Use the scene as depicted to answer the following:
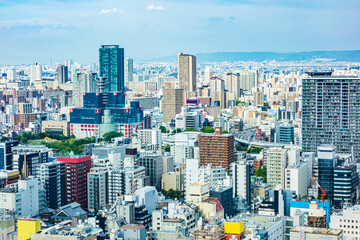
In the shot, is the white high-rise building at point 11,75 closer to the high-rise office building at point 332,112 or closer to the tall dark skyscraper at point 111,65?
the tall dark skyscraper at point 111,65

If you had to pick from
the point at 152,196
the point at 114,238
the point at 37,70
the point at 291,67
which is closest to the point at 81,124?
the point at 152,196

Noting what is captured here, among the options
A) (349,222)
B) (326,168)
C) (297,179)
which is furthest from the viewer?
(326,168)

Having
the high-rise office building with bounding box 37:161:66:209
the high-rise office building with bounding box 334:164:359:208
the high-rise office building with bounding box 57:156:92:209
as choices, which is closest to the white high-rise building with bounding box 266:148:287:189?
the high-rise office building with bounding box 334:164:359:208

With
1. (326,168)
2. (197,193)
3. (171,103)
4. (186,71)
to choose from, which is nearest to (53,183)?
(197,193)

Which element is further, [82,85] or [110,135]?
[82,85]

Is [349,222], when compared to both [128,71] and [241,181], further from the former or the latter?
[128,71]

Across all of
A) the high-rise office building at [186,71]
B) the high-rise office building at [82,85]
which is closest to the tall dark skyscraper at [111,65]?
the high-rise office building at [82,85]

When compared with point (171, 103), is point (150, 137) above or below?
below

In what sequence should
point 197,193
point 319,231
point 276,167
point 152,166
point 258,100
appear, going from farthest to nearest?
point 258,100, point 152,166, point 276,167, point 197,193, point 319,231
